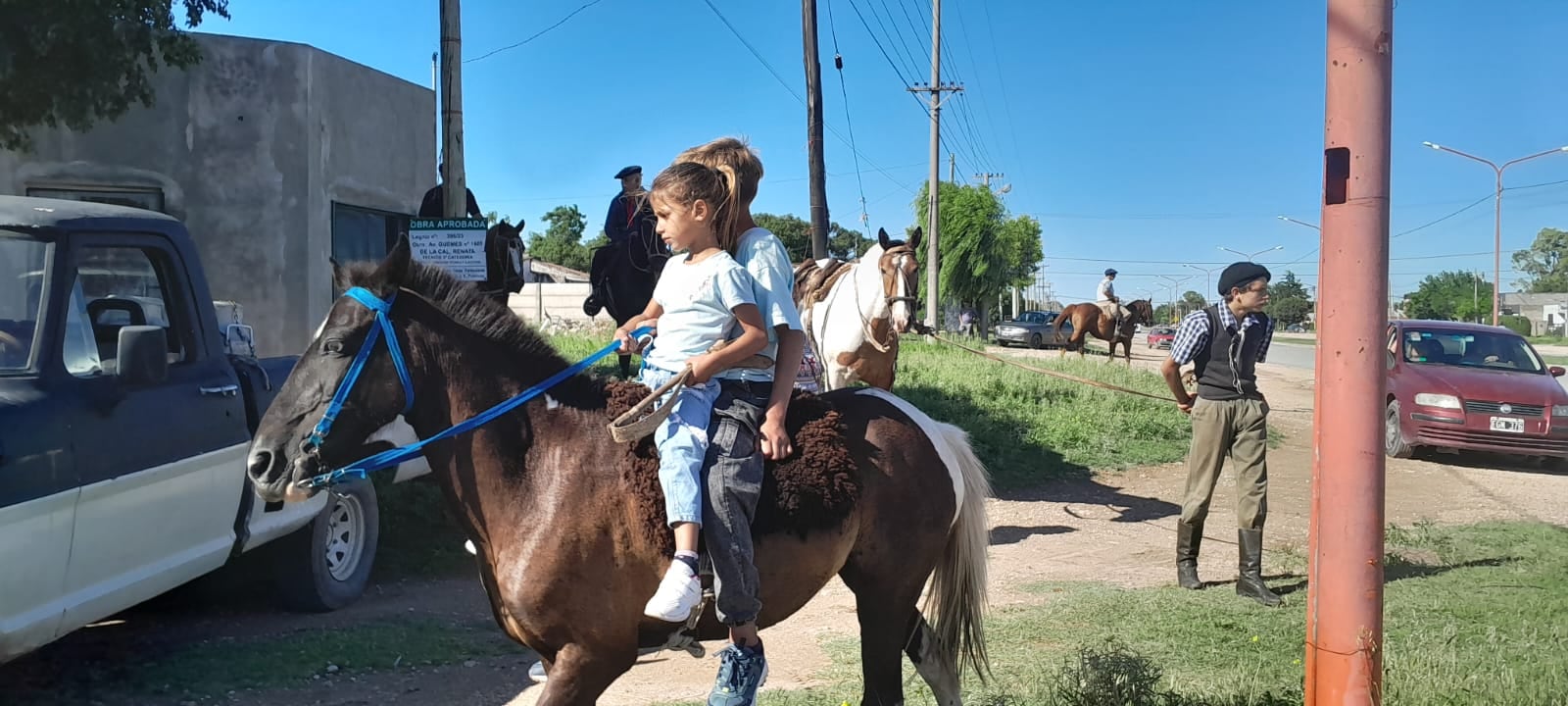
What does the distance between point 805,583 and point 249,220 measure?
1311 cm

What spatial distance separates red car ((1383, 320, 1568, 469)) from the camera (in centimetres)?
1315

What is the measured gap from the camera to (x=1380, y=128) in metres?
3.33

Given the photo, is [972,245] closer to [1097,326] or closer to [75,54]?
[1097,326]

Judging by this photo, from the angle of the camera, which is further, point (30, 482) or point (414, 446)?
point (30, 482)

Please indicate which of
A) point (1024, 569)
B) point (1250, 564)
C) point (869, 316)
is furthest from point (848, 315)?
point (1250, 564)

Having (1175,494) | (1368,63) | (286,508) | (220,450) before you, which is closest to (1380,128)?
(1368,63)

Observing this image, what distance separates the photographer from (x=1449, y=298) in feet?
300

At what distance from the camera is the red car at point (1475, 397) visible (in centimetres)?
1315

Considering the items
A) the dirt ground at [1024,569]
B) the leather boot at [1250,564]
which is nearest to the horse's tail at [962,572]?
the dirt ground at [1024,569]

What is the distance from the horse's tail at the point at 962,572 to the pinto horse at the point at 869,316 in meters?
5.32

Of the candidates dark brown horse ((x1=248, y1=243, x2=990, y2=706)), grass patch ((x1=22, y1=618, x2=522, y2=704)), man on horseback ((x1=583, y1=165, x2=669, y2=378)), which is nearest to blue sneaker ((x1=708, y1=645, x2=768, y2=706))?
dark brown horse ((x1=248, y1=243, x2=990, y2=706))

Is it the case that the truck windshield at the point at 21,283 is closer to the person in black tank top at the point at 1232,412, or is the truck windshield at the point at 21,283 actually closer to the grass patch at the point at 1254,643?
the grass patch at the point at 1254,643

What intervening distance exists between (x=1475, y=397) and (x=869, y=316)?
881 cm

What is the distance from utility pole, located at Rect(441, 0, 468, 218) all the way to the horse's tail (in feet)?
19.1
